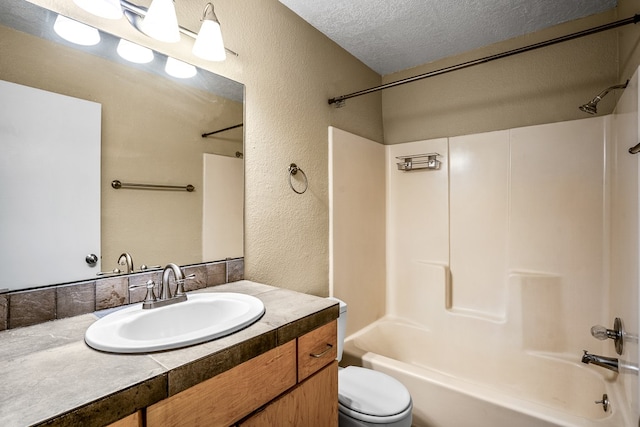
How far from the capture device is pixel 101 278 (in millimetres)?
1146

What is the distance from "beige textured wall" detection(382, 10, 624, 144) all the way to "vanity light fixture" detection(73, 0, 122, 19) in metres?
2.18

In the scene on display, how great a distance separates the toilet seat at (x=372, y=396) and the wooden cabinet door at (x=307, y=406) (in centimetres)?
26

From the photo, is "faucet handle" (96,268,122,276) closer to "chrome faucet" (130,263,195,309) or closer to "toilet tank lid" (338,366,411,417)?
"chrome faucet" (130,263,195,309)

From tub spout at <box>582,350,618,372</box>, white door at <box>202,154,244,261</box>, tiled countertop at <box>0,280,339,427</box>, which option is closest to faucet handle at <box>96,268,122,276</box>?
tiled countertop at <box>0,280,339,427</box>

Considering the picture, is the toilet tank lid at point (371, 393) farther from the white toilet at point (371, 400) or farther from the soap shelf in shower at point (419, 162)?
the soap shelf in shower at point (419, 162)

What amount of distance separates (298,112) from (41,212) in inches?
53.3

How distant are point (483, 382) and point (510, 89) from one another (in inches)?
83.1

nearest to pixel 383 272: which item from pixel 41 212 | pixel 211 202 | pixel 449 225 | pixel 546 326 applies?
pixel 449 225

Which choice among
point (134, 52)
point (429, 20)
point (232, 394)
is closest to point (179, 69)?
point (134, 52)

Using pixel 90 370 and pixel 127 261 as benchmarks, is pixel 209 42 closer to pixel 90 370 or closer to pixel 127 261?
pixel 127 261

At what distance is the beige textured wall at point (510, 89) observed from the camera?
202cm

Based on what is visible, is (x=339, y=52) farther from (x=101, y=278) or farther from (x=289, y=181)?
(x=101, y=278)

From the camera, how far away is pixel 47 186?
40.7 inches

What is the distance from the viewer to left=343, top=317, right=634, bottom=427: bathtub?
4.80 feet
